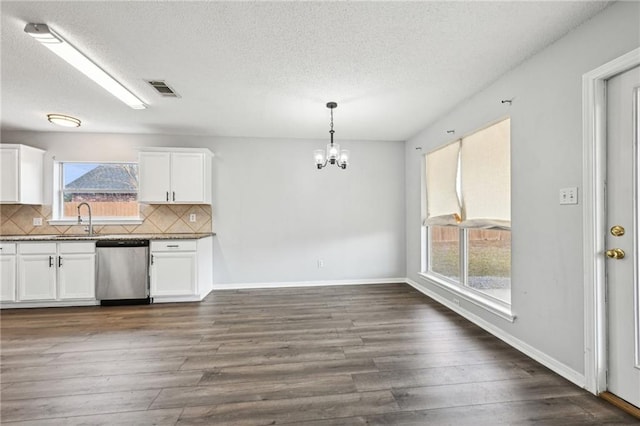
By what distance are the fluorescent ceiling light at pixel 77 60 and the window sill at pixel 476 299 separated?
423 centimetres

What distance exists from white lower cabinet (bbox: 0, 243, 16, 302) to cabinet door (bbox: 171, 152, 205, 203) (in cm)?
202

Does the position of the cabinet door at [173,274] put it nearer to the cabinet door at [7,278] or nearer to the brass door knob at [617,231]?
the cabinet door at [7,278]

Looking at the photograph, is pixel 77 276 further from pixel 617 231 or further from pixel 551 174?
pixel 617 231

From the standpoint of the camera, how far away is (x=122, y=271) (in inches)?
151

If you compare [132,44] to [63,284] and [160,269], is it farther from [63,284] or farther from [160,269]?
[63,284]

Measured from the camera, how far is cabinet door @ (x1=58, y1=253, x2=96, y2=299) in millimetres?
3758

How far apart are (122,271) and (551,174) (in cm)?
490

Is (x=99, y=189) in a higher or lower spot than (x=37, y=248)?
higher

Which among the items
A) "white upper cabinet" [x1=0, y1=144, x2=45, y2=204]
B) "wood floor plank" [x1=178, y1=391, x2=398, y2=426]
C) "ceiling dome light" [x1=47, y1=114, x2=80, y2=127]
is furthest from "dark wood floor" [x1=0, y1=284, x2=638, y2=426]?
"ceiling dome light" [x1=47, y1=114, x2=80, y2=127]

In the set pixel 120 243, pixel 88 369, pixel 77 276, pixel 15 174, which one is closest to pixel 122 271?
pixel 120 243

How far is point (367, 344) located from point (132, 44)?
315 cm

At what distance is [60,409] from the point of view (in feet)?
5.77

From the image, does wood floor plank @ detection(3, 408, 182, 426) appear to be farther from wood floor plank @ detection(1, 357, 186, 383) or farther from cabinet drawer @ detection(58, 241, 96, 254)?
cabinet drawer @ detection(58, 241, 96, 254)

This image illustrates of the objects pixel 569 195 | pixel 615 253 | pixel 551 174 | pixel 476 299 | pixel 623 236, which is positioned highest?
pixel 551 174
